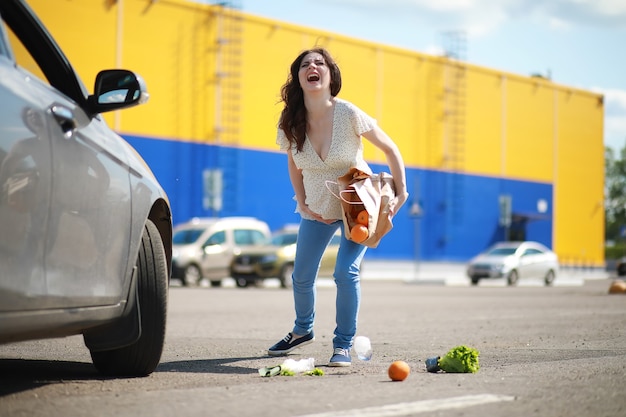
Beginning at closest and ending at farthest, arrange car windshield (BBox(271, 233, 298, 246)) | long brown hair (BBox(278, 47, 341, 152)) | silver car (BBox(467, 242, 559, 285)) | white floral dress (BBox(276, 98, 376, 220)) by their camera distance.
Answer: white floral dress (BBox(276, 98, 376, 220)) < long brown hair (BBox(278, 47, 341, 152)) < car windshield (BBox(271, 233, 298, 246)) < silver car (BBox(467, 242, 559, 285))

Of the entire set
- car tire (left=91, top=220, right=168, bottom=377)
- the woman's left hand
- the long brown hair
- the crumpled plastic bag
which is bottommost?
the crumpled plastic bag

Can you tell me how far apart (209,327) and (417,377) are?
5105 millimetres

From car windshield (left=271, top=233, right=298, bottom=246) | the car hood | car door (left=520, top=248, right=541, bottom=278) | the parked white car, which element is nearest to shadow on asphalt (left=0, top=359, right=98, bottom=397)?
A: the parked white car

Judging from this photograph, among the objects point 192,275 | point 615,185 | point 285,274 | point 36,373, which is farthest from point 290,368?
point 615,185

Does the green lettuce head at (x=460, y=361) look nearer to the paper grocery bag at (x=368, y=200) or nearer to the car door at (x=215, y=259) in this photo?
the paper grocery bag at (x=368, y=200)

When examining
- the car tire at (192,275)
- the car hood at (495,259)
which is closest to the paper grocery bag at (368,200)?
the car tire at (192,275)

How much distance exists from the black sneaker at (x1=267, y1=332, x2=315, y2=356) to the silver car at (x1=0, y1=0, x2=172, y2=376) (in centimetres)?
166

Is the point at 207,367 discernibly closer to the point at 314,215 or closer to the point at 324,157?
the point at 314,215

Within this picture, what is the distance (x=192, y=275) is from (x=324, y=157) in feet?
68.0

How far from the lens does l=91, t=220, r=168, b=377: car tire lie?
17.4ft

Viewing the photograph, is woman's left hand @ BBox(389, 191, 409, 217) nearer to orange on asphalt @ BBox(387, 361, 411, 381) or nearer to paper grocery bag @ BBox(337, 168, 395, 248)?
paper grocery bag @ BBox(337, 168, 395, 248)

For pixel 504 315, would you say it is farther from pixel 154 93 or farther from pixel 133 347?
pixel 154 93

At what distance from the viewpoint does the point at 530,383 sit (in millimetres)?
5305

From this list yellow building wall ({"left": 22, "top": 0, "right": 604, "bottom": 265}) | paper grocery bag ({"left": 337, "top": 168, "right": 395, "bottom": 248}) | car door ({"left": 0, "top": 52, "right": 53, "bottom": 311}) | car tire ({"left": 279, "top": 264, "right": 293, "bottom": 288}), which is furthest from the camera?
yellow building wall ({"left": 22, "top": 0, "right": 604, "bottom": 265})
